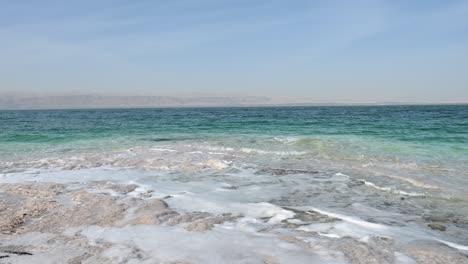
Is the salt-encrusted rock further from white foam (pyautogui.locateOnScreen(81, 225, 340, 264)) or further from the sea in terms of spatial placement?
white foam (pyautogui.locateOnScreen(81, 225, 340, 264))

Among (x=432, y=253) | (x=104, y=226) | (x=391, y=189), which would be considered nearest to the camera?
(x=432, y=253)

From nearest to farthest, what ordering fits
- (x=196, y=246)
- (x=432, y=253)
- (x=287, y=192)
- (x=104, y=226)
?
(x=432, y=253)
(x=196, y=246)
(x=104, y=226)
(x=287, y=192)

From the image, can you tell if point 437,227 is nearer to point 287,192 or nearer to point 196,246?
point 287,192

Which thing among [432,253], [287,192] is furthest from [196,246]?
[287,192]

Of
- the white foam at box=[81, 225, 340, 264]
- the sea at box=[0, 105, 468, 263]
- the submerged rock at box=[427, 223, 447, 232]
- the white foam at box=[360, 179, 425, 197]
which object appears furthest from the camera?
the white foam at box=[360, 179, 425, 197]

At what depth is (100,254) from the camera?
4703mm

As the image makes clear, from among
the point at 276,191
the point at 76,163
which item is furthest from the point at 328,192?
the point at 76,163

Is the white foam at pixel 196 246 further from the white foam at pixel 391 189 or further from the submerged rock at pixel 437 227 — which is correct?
the white foam at pixel 391 189

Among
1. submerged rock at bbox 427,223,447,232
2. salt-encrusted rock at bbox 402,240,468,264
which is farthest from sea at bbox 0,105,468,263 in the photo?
salt-encrusted rock at bbox 402,240,468,264

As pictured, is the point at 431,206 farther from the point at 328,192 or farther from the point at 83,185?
the point at 83,185

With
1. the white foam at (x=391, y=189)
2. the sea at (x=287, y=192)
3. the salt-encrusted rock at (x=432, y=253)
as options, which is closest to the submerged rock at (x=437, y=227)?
the sea at (x=287, y=192)

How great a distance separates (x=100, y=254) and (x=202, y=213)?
2.16 meters

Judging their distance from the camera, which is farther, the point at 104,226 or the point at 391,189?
the point at 391,189

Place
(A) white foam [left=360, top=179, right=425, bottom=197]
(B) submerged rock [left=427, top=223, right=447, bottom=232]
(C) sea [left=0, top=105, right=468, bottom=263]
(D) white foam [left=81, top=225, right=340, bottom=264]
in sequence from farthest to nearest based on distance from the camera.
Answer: (A) white foam [left=360, top=179, right=425, bottom=197] → (B) submerged rock [left=427, top=223, right=447, bottom=232] → (C) sea [left=0, top=105, right=468, bottom=263] → (D) white foam [left=81, top=225, right=340, bottom=264]
